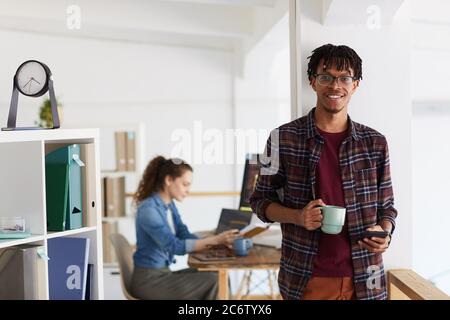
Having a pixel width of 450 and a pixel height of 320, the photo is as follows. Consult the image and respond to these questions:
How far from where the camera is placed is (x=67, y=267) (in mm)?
2344

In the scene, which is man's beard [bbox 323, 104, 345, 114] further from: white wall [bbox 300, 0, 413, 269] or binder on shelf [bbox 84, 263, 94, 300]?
binder on shelf [bbox 84, 263, 94, 300]

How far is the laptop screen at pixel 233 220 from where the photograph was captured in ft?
12.0

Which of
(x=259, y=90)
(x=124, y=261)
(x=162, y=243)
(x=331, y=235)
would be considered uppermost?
(x=259, y=90)

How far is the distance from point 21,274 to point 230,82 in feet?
13.8

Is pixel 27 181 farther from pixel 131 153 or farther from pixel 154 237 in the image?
pixel 131 153

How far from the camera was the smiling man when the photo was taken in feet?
7.06

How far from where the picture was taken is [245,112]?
6059 mm

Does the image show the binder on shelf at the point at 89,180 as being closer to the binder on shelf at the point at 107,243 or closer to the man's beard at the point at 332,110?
the man's beard at the point at 332,110

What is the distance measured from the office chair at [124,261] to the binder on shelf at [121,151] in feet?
5.49

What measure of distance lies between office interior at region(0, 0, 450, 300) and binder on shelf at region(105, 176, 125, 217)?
0.02m

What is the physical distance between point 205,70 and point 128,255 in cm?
270

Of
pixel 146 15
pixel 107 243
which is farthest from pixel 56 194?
pixel 107 243

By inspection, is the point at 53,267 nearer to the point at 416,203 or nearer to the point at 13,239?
the point at 13,239
